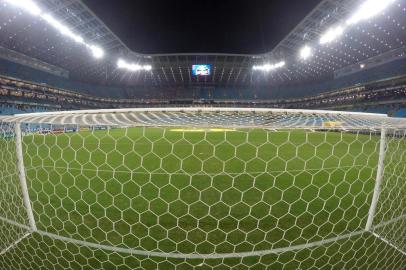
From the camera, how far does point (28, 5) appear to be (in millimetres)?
22703

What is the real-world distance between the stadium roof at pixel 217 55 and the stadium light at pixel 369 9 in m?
0.39

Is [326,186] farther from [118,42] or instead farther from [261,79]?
[261,79]

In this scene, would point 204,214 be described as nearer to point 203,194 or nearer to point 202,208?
point 202,208

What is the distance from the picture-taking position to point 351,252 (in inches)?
102

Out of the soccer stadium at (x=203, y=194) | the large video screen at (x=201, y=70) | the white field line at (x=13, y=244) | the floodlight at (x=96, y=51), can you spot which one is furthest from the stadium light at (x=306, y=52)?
the white field line at (x=13, y=244)

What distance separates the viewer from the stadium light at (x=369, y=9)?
75.2ft

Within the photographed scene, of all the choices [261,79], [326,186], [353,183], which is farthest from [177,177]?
[261,79]

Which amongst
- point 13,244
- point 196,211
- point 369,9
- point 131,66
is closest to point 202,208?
point 196,211

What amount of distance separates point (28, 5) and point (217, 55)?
115 ft

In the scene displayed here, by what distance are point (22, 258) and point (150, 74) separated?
57802mm

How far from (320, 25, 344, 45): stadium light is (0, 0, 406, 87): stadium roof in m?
0.10

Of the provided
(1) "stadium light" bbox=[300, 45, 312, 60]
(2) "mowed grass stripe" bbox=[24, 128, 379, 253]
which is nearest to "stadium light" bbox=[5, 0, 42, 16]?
(2) "mowed grass stripe" bbox=[24, 128, 379, 253]

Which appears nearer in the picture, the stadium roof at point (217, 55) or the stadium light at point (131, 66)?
the stadium roof at point (217, 55)

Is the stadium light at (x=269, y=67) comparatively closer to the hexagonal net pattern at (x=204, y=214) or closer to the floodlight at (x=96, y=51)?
the floodlight at (x=96, y=51)
